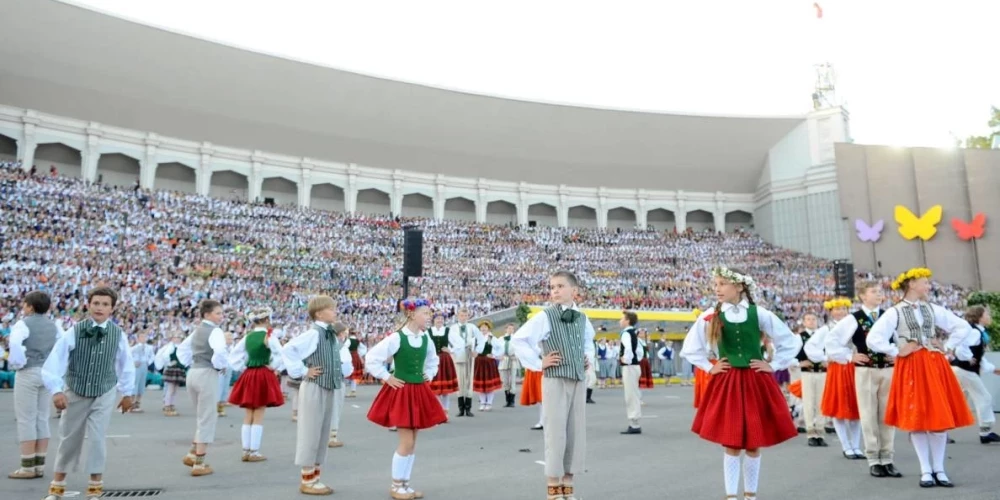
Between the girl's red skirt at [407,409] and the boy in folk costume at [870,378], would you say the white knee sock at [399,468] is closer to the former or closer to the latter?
the girl's red skirt at [407,409]

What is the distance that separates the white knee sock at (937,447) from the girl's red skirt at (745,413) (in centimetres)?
198

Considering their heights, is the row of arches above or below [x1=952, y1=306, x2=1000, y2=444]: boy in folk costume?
above

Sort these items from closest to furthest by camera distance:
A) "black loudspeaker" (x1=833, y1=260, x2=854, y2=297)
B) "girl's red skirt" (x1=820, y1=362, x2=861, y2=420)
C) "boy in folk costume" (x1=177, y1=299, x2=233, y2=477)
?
"boy in folk costume" (x1=177, y1=299, x2=233, y2=477), "girl's red skirt" (x1=820, y1=362, x2=861, y2=420), "black loudspeaker" (x1=833, y1=260, x2=854, y2=297)

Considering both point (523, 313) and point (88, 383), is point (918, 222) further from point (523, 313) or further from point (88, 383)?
point (88, 383)

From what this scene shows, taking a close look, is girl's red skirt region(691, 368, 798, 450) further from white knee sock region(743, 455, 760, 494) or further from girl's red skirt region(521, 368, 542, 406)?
girl's red skirt region(521, 368, 542, 406)

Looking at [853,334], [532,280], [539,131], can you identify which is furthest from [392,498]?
[539,131]

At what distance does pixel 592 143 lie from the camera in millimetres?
50344

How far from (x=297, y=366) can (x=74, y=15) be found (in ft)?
125

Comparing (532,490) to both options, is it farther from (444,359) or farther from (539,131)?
(539,131)

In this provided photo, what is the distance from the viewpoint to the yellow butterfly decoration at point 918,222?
4222 centimetres

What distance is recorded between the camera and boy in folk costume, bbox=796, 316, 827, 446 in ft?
27.4

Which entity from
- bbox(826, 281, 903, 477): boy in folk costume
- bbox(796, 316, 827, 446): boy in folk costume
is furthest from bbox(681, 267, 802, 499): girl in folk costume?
bbox(796, 316, 827, 446): boy in folk costume

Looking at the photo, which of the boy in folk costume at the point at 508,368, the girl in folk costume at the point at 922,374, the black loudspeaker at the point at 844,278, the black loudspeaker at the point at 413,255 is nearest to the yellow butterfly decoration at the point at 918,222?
the black loudspeaker at the point at 844,278

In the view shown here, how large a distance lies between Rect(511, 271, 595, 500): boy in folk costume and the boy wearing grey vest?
476cm
